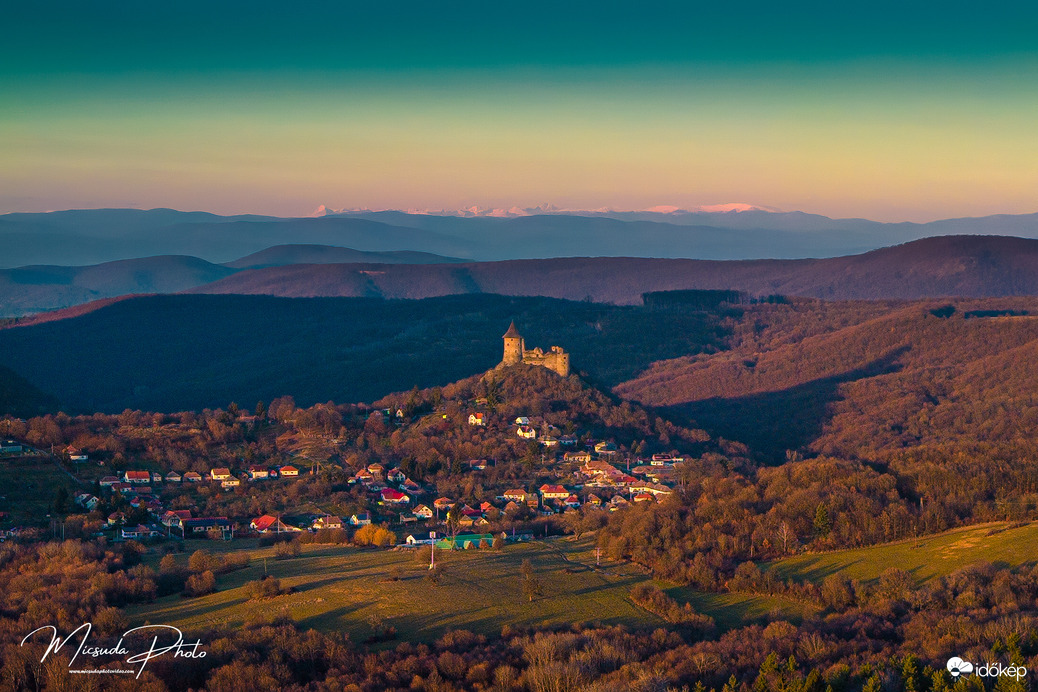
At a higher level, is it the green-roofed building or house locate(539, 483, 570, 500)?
the green-roofed building

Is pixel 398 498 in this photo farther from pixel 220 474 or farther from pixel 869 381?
pixel 869 381

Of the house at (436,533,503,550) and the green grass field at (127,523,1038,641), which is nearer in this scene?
the green grass field at (127,523,1038,641)

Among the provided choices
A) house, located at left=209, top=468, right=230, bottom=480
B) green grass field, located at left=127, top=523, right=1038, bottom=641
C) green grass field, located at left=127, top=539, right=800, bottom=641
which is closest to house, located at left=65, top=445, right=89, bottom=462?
house, located at left=209, top=468, right=230, bottom=480

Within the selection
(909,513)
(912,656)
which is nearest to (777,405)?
(909,513)

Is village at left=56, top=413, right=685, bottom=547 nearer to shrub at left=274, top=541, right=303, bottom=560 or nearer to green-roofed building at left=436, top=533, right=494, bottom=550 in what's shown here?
green-roofed building at left=436, top=533, right=494, bottom=550

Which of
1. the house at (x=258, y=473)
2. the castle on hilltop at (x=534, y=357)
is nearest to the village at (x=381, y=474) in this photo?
the house at (x=258, y=473)

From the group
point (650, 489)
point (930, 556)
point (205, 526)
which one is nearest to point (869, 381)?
point (650, 489)

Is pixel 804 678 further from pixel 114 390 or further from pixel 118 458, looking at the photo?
pixel 114 390
